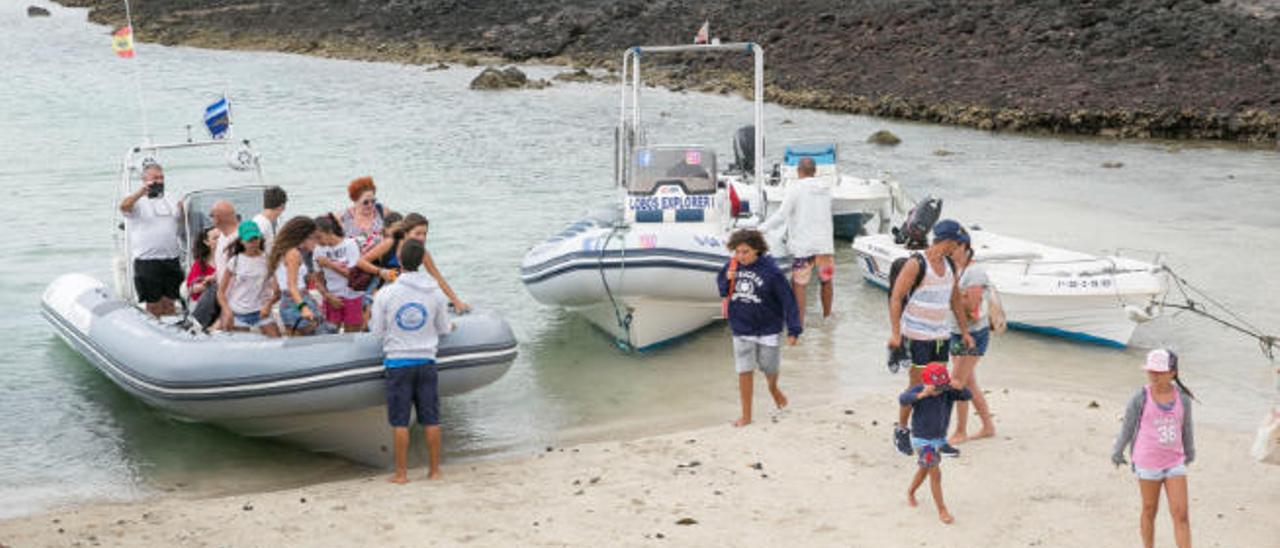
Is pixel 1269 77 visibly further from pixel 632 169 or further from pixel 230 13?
pixel 230 13

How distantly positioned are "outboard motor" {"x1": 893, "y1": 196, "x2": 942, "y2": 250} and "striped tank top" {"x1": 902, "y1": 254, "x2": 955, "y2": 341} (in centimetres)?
96

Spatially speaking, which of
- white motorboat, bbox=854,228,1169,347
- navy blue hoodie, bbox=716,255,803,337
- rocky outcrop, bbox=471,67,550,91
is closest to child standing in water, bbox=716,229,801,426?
navy blue hoodie, bbox=716,255,803,337

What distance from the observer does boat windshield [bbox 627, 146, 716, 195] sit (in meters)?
13.3

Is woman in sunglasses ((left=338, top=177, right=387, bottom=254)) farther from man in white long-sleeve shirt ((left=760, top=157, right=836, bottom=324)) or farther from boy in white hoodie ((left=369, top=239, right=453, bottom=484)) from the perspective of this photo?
man in white long-sleeve shirt ((left=760, top=157, right=836, bottom=324))

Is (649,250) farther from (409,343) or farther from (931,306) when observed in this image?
(931,306)

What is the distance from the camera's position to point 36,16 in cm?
6788

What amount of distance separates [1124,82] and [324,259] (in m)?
27.2

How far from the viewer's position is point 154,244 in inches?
440

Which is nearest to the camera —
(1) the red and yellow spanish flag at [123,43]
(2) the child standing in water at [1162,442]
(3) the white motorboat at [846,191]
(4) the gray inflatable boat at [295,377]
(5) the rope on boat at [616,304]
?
(2) the child standing in water at [1162,442]

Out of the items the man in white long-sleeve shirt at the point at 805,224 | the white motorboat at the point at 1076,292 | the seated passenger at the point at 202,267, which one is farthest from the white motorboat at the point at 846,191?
the seated passenger at the point at 202,267

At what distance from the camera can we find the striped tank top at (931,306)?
852cm

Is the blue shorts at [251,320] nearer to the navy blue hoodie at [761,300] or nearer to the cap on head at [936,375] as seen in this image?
the navy blue hoodie at [761,300]

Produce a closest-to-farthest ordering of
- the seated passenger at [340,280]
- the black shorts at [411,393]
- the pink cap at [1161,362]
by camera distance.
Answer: the pink cap at [1161,362] → the black shorts at [411,393] → the seated passenger at [340,280]

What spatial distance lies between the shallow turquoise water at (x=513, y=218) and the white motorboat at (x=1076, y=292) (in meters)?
0.20
